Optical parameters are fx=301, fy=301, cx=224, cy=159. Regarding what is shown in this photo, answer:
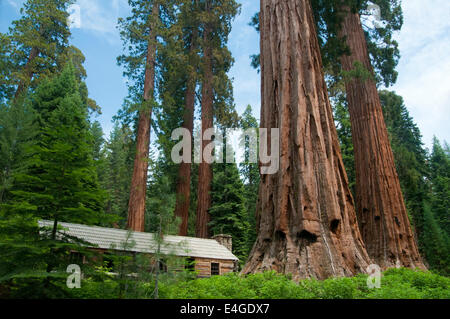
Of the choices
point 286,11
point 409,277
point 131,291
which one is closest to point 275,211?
point 409,277

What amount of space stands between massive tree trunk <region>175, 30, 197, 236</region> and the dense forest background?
183 mm

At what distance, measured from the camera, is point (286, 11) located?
7.17m

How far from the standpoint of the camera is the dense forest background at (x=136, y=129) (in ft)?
11.9

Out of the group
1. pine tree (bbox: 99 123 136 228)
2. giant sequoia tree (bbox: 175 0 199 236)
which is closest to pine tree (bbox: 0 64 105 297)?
giant sequoia tree (bbox: 175 0 199 236)

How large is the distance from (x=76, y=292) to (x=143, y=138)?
1096 centimetres

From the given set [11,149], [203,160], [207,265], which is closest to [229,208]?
[203,160]

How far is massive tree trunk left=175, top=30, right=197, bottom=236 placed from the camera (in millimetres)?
15475

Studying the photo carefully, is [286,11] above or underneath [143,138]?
above

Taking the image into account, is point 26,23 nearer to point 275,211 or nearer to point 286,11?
point 286,11

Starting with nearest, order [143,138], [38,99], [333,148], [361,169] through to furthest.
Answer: [333,148] → [361,169] → [143,138] → [38,99]

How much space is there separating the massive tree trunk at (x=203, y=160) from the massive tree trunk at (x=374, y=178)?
818cm

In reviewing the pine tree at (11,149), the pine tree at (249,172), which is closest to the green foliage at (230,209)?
the pine tree at (249,172)

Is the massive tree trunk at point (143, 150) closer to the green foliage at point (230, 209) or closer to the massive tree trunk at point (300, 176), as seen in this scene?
the massive tree trunk at point (300, 176)

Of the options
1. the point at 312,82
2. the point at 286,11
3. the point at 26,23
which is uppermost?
the point at 26,23
